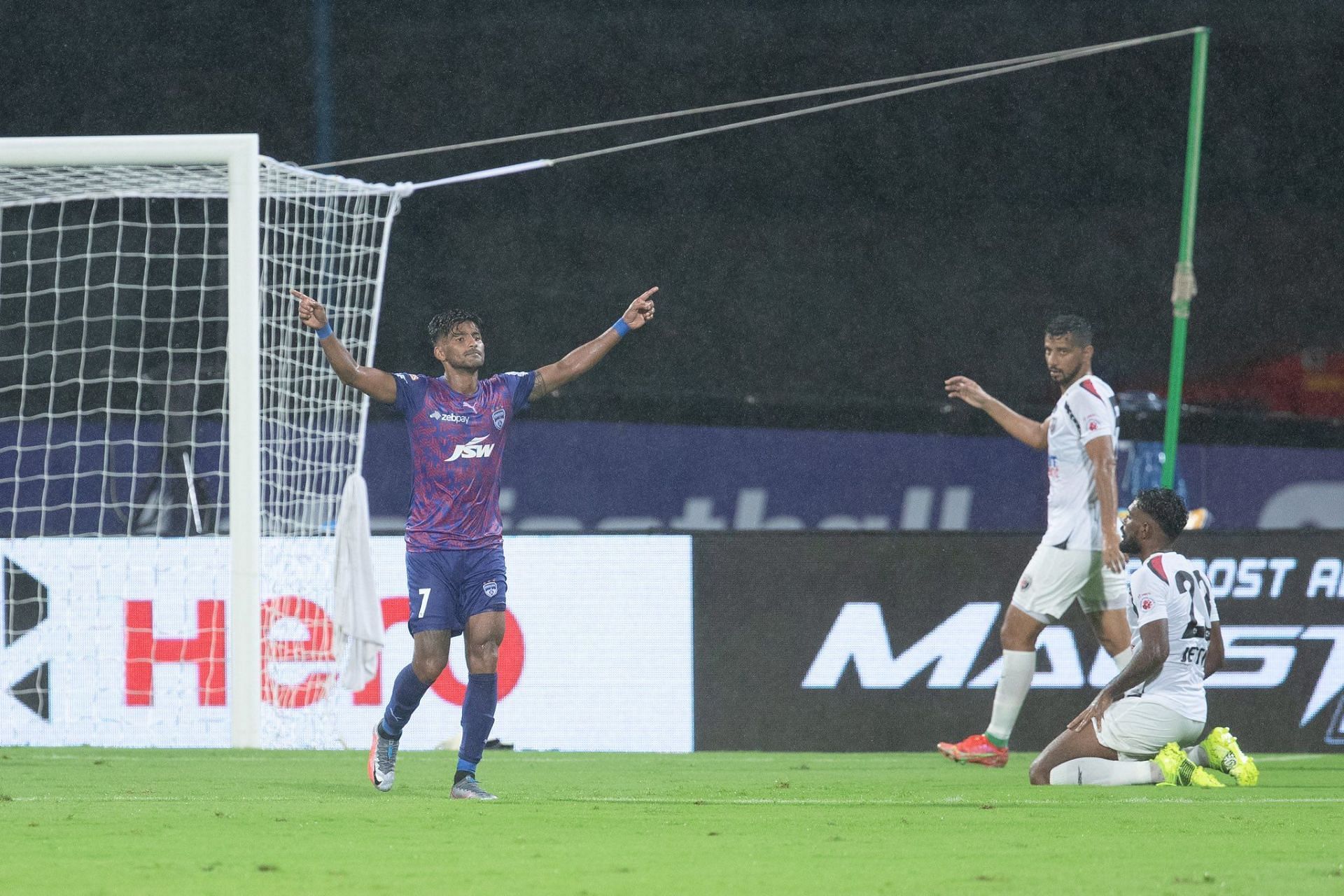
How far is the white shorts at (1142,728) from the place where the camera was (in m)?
6.45

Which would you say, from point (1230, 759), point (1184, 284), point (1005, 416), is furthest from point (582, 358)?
point (1184, 284)

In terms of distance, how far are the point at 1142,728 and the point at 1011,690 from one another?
34.8 inches

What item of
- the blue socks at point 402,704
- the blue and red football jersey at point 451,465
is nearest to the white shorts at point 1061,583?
the blue and red football jersey at point 451,465

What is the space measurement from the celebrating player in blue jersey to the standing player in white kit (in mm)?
2288

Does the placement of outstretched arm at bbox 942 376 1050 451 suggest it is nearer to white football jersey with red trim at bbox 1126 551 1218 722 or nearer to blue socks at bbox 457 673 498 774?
white football jersey with red trim at bbox 1126 551 1218 722

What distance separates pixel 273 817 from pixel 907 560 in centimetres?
454

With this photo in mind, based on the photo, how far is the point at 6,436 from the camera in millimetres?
12297

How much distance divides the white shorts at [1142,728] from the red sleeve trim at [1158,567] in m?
0.50

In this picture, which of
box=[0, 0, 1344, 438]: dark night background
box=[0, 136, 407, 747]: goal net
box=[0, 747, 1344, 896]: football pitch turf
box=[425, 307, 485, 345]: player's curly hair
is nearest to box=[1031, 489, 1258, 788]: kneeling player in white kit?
box=[0, 747, 1344, 896]: football pitch turf

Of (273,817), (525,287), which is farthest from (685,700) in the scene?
(525,287)

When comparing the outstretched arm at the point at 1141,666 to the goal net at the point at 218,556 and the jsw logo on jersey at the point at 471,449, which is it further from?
the goal net at the point at 218,556

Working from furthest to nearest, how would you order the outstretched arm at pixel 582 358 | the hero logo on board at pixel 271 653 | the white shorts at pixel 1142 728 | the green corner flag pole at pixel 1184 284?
1. the hero logo on board at pixel 271 653
2. the green corner flag pole at pixel 1184 284
3. the white shorts at pixel 1142 728
4. the outstretched arm at pixel 582 358

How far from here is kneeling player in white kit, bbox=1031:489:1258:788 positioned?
640 cm

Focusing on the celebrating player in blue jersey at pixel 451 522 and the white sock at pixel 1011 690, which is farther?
the white sock at pixel 1011 690
